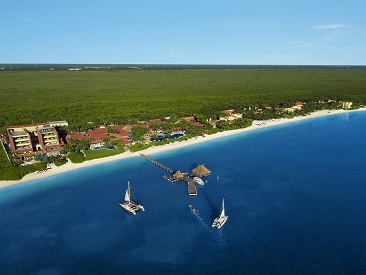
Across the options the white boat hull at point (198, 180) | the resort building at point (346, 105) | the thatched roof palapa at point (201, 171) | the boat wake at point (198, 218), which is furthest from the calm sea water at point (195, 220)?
the resort building at point (346, 105)

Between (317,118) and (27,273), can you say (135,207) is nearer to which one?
(27,273)

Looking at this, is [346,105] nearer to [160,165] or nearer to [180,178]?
[160,165]

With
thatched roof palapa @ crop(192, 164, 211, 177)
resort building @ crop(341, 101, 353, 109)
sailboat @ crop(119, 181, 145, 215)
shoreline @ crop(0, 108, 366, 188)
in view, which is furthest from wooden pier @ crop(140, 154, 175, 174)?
resort building @ crop(341, 101, 353, 109)

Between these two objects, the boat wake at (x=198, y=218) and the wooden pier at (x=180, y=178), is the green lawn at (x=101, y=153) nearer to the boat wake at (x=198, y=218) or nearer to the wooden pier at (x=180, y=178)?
the wooden pier at (x=180, y=178)

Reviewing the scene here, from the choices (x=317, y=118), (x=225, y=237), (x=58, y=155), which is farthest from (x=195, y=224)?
(x=317, y=118)

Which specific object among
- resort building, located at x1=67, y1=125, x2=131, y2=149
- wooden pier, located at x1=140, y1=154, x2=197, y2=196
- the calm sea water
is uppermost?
resort building, located at x1=67, y1=125, x2=131, y2=149

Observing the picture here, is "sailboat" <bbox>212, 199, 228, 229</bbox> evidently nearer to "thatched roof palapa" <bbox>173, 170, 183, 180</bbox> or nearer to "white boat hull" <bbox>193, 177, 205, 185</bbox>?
"white boat hull" <bbox>193, 177, 205, 185</bbox>
